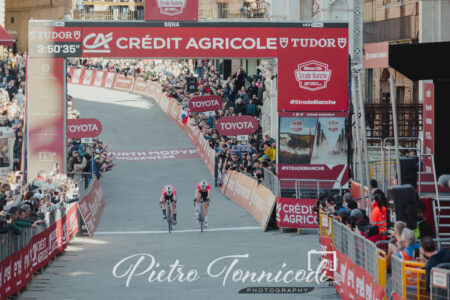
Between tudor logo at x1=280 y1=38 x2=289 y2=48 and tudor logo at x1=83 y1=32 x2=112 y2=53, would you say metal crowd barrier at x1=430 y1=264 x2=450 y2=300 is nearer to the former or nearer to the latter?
tudor logo at x1=280 y1=38 x2=289 y2=48

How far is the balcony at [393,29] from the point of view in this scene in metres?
43.8

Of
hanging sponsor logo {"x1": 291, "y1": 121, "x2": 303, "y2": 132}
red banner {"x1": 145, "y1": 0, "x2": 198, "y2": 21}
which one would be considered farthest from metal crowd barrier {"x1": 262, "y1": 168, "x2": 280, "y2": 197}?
red banner {"x1": 145, "y1": 0, "x2": 198, "y2": 21}

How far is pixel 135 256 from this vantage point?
23172 mm

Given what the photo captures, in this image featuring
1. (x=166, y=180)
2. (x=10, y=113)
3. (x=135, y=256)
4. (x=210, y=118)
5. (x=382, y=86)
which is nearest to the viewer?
(x=135, y=256)

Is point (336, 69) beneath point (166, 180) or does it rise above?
above

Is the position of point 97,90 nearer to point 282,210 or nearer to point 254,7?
point 254,7

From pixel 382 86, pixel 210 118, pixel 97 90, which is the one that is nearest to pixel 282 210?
pixel 210 118

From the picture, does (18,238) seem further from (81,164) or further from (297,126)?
(81,164)

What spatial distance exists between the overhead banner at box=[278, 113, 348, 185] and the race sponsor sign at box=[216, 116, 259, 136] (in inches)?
221

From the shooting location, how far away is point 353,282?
1552 cm

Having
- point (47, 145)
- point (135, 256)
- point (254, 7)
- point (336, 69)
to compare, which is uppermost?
point (254, 7)

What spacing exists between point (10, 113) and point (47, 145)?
7208 mm

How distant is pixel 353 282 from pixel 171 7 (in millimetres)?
13709
